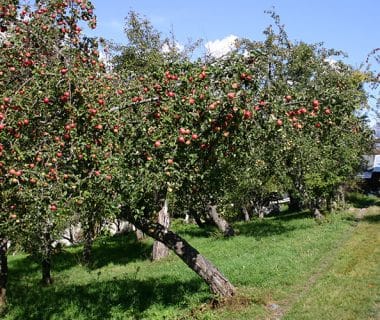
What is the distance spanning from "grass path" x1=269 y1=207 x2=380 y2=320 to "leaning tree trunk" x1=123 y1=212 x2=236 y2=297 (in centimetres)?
128

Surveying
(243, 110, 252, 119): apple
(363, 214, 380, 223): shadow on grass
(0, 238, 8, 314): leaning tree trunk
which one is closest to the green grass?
(0, 238, 8, 314): leaning tree trunk

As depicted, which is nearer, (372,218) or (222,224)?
(222,224)

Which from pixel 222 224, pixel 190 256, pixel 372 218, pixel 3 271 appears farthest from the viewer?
pixel 372 218

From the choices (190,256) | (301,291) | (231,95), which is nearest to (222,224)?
(301,291)

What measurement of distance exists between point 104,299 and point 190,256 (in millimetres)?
3641

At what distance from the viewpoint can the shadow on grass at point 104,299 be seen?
1170 cm

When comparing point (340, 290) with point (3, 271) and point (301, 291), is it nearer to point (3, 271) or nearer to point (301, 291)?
point (301, 291)

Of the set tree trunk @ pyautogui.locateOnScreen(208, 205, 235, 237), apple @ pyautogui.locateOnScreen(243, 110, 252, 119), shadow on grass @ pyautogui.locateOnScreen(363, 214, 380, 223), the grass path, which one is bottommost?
the grass path

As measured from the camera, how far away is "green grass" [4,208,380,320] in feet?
34.5

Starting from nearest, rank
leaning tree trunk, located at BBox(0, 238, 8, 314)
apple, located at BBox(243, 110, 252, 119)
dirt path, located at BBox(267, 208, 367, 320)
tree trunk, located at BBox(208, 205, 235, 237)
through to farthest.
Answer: apple, located at BBox(243, 110, 252, 119) < dirt path, located at BBox(267, 208, 367, 320) < leaning tree trunk, located at BBox(0, 238, 8, 314) < tree trunk, located at BBox(208, 205, 235, 237)

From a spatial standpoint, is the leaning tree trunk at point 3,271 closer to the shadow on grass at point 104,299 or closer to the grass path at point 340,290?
the shadow on grass at point 104,299

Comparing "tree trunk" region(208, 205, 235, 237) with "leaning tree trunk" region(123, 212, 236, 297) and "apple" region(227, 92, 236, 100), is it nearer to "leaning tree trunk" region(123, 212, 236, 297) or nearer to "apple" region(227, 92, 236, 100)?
"leaning tree trunk" region(123, 212, 236, 297)

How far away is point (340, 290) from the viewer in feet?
37.2

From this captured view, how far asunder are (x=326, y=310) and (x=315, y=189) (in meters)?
18.2
